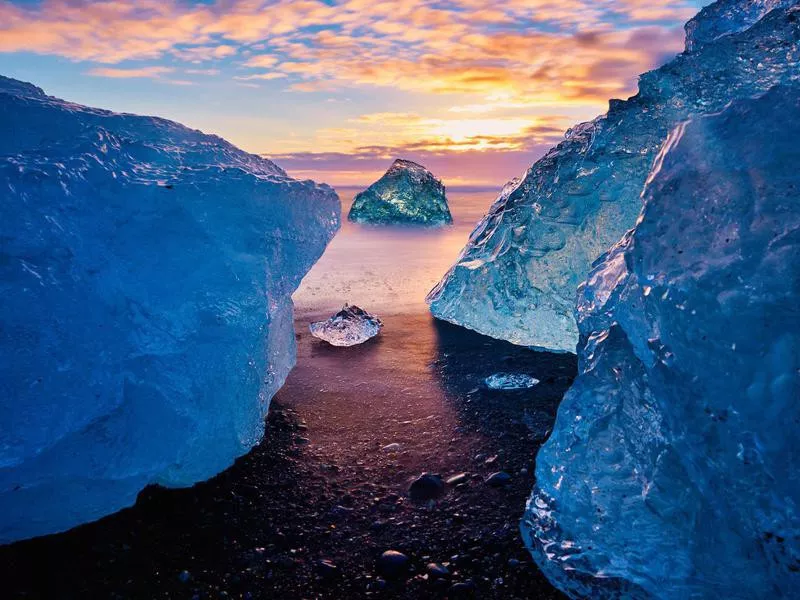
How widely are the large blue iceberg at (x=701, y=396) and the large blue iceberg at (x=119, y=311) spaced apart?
61.2 inches

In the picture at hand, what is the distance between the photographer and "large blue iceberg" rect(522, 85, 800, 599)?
5.38 feet

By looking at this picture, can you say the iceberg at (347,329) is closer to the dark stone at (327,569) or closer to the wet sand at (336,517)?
the wet sand at (336,517)

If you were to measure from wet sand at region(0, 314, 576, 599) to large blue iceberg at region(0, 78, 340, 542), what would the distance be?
0.67ft

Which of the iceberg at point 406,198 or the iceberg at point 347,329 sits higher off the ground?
the iceberg at point 406,198

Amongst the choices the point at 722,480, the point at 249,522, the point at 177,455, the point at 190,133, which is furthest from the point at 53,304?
the point at 722,480

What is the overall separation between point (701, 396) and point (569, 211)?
293cm

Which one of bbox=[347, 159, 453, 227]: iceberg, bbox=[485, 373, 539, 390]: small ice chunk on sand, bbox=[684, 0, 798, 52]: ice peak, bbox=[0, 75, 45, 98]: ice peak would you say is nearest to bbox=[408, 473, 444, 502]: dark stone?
bbox=[485, 373, 539, 390]: small ice chunk on sand

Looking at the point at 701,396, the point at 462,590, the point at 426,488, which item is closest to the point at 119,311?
the point at 426,488

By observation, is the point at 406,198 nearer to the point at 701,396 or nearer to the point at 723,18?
the point at 723,18

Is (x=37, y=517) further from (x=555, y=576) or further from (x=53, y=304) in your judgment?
(x=555, y=576)

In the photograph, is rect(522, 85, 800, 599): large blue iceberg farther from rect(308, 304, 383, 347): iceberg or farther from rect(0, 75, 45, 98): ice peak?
rect(0, 75, 45, 98): ice peak

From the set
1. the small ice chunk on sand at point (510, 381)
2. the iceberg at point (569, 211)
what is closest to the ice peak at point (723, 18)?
the iceberg at point (569, 211)

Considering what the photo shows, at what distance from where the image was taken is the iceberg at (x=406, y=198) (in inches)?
519

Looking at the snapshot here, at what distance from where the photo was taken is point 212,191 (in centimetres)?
305
